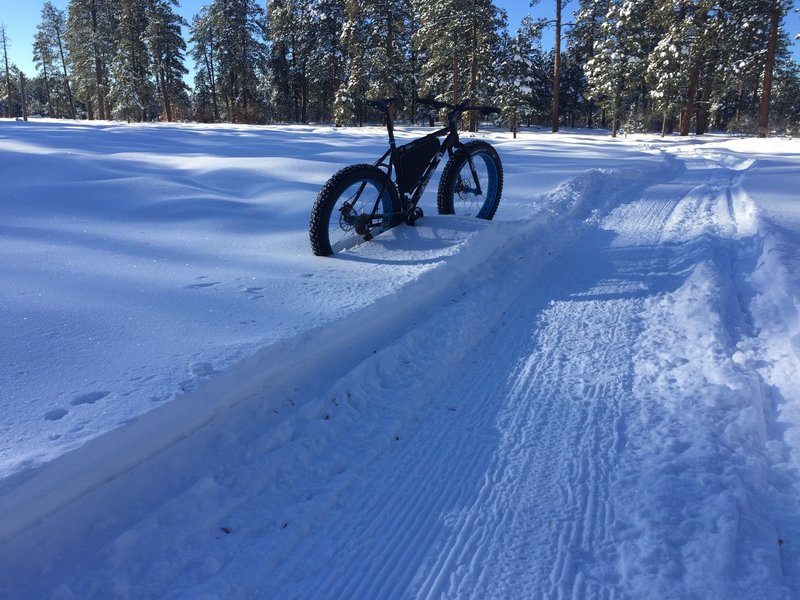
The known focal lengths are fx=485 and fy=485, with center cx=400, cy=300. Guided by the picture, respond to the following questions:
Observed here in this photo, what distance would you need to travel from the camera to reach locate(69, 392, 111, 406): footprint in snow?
2.01 metres

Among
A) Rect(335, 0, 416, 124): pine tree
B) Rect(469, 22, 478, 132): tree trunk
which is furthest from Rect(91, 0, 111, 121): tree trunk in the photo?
Rect(469, 22, 478, 132): tree trunk

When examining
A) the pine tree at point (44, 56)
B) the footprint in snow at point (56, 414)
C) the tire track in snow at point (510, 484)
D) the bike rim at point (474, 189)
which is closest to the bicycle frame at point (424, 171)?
the bike rim at point (474, 189)

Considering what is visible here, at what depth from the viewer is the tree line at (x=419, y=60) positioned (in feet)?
78.3

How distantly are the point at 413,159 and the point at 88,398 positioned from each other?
366cm

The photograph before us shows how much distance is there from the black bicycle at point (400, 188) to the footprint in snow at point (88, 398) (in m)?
2.27

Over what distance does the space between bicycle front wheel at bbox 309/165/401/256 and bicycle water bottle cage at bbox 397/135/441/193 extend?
223 mm

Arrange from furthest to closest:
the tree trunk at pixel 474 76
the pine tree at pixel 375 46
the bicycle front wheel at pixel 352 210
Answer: the pine tree at pixel 375 46 < the tree trunk at pixel 474 76 < the bicycle front wheel at pixel 352 210

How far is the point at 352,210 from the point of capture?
4.33 metres

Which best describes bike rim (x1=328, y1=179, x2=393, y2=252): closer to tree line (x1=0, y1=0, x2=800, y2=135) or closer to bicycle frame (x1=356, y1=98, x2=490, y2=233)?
bicycle frame (x1=356, y1=98, x2=490, y2=233)

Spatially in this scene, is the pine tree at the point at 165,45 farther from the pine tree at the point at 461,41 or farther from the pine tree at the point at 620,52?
the pine tree at the point at 620,52

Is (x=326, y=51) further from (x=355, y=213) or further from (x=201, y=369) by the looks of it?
(x=201, y=369)

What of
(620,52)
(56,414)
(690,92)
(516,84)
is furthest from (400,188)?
(690,92)

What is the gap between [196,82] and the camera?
4247cm

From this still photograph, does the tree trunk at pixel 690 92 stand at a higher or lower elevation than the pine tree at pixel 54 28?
lower
